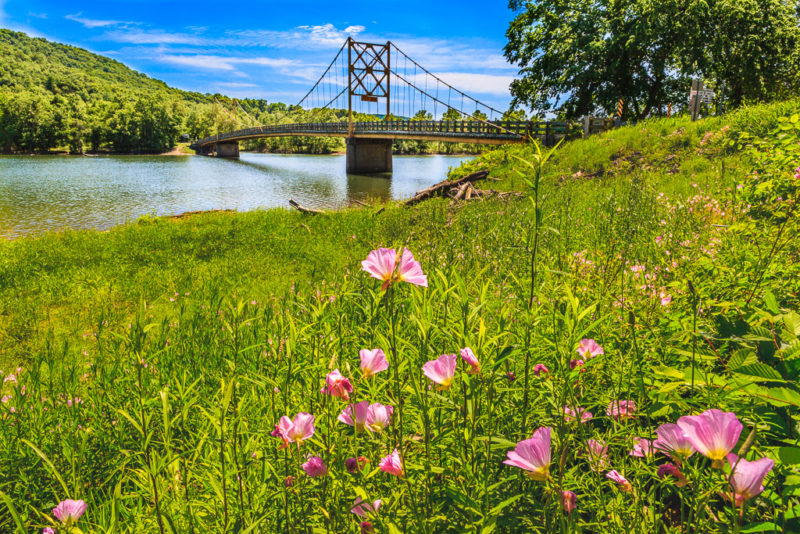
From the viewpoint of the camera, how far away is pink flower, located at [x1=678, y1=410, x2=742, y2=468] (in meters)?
0.61

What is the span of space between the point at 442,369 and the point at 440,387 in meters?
0.06

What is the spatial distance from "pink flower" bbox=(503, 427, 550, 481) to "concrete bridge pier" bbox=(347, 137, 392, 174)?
41.0 m

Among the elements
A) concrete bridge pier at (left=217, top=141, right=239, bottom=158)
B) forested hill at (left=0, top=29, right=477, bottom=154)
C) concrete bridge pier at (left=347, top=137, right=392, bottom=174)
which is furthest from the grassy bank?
concrete bridge pier at (left=217, top=141, right=239, bottom=158)

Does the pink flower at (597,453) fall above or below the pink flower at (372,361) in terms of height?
below

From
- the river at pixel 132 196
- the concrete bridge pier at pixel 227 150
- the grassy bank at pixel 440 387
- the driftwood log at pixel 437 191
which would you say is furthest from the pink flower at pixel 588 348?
the concrete bridge pier at pixel 227 150

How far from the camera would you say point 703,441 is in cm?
65

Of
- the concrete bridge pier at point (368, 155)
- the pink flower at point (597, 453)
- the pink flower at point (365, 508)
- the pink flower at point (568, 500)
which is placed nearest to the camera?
the pink flower at point (568, 500)

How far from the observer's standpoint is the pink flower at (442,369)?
0.88 metres

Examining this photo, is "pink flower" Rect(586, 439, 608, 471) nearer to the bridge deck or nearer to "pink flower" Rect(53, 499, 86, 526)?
"pink flower" Rect(53, 499, 86, 526)

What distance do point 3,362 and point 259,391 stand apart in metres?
4.06

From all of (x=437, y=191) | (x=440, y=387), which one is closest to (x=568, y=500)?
(x=440, y=387)

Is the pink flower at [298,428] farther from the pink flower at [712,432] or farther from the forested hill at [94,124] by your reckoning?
the forested hill at [94,124]

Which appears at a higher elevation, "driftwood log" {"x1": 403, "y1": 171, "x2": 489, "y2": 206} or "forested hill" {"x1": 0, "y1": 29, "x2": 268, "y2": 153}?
"forested hill" {"x1": 0, "y1": 29, "x2": 268, "y2": 153}

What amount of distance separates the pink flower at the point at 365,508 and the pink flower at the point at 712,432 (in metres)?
0.65
